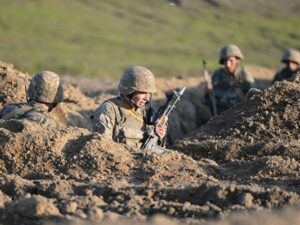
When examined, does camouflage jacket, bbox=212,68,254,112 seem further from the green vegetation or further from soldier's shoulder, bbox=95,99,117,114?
the green vegetation

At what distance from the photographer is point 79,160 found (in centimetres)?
934

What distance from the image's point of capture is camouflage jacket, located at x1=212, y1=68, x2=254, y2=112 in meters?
17.3

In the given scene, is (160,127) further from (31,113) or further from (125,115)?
(31,113)

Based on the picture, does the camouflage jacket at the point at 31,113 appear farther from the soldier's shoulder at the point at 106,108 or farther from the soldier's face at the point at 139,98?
the soldier's face at the point at 139,98

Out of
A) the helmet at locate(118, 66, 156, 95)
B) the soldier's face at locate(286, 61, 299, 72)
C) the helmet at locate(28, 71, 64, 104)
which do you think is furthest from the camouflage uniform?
the soldier's face at locate(286, 61, 299, 72)

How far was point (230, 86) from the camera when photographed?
685 inches

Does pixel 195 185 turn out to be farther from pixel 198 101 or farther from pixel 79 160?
pixel 198 101

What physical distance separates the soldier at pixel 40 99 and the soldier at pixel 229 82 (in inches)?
260

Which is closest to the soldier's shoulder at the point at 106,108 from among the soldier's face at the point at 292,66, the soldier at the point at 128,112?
the soldier at the point at 128,112

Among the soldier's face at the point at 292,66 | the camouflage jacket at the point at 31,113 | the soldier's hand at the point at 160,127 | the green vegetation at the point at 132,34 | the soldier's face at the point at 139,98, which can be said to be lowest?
the green vegetation at the point at 132,34

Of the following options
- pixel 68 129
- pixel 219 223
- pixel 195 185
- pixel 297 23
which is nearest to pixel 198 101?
pixel 68 129

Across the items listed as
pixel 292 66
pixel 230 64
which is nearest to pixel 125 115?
→ pixel 230 64

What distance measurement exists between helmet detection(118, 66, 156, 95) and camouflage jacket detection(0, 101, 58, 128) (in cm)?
95

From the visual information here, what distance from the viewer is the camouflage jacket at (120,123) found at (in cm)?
1076
